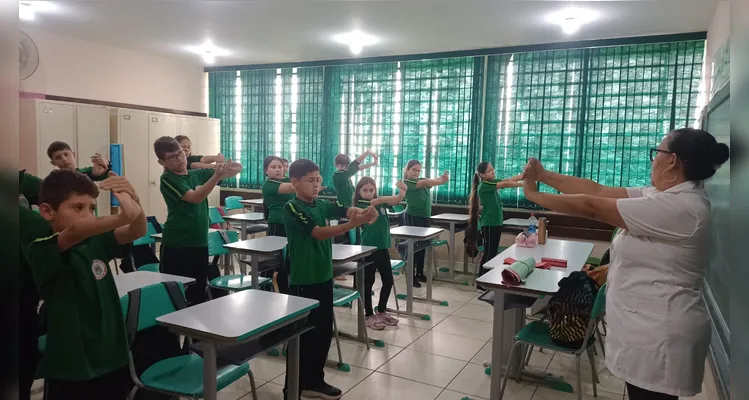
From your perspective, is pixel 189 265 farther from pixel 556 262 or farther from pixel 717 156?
pixel 717 156

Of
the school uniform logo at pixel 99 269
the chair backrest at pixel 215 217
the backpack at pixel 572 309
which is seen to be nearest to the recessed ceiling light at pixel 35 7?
the chair backrest at pixel 215 217

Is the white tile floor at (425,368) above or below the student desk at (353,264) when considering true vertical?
below

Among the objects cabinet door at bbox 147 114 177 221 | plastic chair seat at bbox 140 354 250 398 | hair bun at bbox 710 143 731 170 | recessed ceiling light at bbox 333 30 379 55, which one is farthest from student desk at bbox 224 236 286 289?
cabinet door at bbox 147 114 177 221

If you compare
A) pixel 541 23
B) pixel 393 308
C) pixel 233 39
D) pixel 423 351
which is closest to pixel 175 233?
pixel 423 351

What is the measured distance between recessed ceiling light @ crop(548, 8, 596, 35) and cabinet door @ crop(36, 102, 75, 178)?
554cm

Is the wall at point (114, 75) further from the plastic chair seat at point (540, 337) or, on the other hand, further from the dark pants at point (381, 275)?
the plastic chair seat at point (540, 337)

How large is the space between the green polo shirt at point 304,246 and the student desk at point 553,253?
1.09 metres

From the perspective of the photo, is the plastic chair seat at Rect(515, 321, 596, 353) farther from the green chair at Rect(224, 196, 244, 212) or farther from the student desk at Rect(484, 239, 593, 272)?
the green chair at Rect(224, 196, 244, 212)

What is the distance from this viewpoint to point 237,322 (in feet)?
6.54

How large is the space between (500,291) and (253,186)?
6.02 m

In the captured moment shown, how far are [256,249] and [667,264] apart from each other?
2.58m

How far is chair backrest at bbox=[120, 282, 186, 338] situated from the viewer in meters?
2.12

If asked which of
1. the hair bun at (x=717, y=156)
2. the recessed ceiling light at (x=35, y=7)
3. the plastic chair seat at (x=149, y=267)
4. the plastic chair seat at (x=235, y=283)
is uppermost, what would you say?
the recessed ceiling light at (x=35, y=7)

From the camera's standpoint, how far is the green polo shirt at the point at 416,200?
565 centimetres
